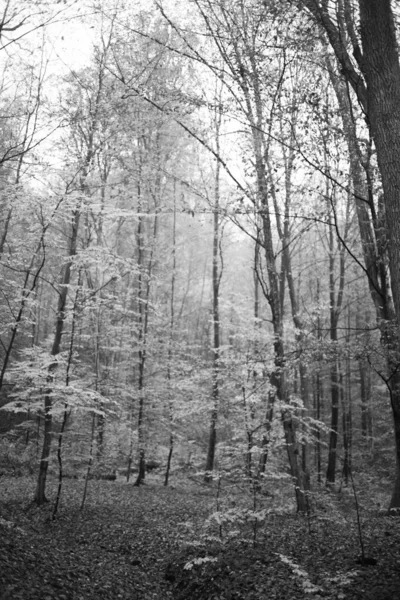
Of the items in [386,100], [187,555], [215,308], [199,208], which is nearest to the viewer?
[386,100]

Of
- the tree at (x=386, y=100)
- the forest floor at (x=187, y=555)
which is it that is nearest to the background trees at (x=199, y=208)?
the tree at (x=386, y=100)

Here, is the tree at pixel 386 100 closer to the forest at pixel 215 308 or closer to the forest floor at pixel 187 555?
the forest at pixel 215 308

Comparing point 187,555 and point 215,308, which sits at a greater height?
point 215,308

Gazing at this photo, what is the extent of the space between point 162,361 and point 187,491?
4851 millimetres

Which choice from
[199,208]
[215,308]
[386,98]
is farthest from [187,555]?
[215,308]

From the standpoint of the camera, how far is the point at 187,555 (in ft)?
22.2

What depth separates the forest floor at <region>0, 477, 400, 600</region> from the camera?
483 cm

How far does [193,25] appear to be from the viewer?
29.2ft

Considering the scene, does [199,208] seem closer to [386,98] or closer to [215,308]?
[386,98]

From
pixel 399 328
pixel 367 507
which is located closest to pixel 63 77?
pixel 399 328

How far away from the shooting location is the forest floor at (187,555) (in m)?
4.83

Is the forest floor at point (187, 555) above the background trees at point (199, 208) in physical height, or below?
below

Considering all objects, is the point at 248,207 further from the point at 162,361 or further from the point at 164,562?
the point at 162,361

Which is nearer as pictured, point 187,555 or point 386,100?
point 386,100
